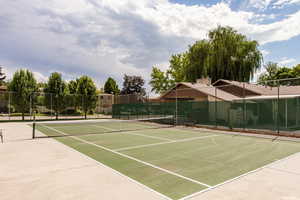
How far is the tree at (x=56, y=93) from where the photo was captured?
24438 millimetres

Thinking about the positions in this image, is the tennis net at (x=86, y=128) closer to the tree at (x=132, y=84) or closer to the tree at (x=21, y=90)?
the tree at (x=21, y=90)

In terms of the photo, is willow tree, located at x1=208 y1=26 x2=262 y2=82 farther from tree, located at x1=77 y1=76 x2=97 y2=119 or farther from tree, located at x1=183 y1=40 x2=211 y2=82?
tree, located at x1=77 y1=76 x2=97 y2=119

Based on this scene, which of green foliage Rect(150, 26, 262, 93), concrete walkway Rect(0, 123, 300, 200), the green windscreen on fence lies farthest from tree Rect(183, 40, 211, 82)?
concrete walkway Rect(0, 123, 300, 200)

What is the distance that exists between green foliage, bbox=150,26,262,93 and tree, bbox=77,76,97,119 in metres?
16.1

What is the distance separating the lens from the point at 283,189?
3598 mm

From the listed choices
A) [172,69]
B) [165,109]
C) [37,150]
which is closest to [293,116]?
[165,109]

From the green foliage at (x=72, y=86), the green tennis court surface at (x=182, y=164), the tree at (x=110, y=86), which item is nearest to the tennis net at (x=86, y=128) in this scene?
the green tennis court surface at (x=182, y=164)

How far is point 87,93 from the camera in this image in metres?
27.7

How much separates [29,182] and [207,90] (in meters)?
19.3

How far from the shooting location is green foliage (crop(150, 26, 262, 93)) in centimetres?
2744

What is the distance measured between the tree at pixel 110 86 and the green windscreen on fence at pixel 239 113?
165ft

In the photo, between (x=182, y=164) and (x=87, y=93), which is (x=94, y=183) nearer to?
(x=182, y=164)

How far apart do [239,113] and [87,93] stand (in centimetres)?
2114

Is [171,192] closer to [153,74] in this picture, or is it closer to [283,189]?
[283,189]
